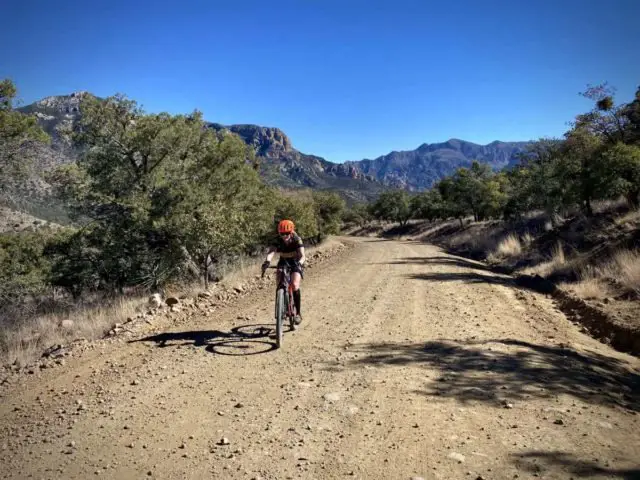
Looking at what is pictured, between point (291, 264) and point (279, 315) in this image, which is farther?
point (291, 264)

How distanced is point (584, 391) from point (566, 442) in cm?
136

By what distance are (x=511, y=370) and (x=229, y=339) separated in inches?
179

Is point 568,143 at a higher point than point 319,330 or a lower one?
higher

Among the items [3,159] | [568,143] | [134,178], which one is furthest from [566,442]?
[568,143]

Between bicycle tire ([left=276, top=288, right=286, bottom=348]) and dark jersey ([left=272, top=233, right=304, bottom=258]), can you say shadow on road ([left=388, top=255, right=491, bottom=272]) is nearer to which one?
dark jersey ([left=272, top=233, right=304, bottom=258])

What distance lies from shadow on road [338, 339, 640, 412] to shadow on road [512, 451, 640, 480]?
0.96 meters

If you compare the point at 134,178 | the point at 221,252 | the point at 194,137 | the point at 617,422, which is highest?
the point at 194,137

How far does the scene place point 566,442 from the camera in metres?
3.67

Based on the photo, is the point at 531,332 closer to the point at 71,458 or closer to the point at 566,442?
the point at 566,442

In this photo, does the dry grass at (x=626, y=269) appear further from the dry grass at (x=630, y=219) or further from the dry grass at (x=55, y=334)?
the dry grass at (x=55, y=334)

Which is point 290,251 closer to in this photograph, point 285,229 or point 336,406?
point 285,229

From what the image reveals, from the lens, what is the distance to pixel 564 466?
10.8 ft

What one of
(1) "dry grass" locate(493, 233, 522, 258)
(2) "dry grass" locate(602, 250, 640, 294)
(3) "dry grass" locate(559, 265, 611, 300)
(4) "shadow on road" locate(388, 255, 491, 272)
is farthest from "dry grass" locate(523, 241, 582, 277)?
(1) "dry grass" locate(493, 233, 522, 258)

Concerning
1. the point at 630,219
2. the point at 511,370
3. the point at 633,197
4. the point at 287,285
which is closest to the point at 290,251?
the point at 287,285
